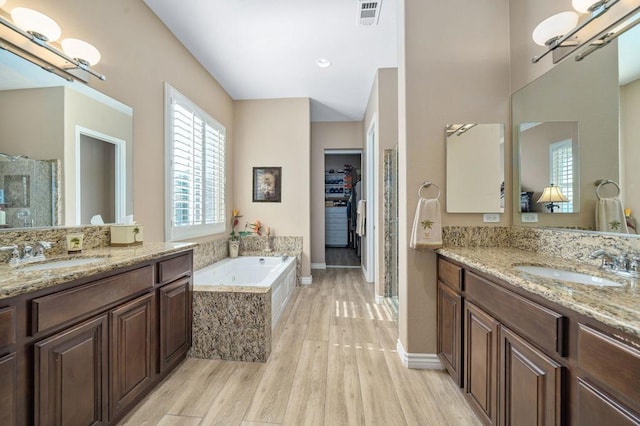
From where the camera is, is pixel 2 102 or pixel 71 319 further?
pixel 2 102

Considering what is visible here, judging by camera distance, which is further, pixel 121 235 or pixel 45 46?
pixel 121 235

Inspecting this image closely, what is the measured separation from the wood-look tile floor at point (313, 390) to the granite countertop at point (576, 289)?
3.02 feet

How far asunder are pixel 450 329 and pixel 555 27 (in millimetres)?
1911

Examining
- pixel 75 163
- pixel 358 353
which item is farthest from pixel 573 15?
pixel 75 163

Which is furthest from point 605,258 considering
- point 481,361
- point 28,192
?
point 28,192

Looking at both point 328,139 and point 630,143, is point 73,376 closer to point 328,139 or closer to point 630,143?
point 630,143

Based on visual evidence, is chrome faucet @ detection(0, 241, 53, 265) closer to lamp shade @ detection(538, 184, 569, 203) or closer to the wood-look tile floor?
the wood-look tile floor

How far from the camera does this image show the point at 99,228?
72.1 inches

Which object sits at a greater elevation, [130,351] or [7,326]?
[7,326]

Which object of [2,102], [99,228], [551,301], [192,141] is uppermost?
[192,141]

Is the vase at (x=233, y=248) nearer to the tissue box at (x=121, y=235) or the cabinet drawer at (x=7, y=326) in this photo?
the tissue box at (x=121, y=235)

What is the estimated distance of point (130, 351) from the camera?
1.45m

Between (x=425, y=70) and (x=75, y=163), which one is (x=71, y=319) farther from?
(x=425, y=70)

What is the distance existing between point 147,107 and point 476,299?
9.52ft
